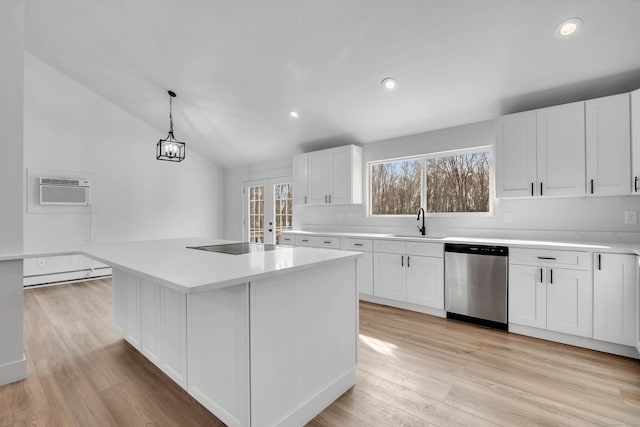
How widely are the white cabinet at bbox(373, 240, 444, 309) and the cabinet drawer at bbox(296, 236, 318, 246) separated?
101 cm

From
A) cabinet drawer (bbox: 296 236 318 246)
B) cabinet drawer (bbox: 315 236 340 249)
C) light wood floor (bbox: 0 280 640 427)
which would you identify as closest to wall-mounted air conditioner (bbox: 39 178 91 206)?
light wood floor (bbox: 0 280 640 427)

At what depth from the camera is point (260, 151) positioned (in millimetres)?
5590

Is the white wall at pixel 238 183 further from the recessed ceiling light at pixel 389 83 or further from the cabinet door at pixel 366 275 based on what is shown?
the recessed ceiling light at pixel 389 83

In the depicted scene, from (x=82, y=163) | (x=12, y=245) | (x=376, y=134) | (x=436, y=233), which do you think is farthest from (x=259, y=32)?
(x=82, y=163)

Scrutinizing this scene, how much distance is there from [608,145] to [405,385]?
2.60 meters

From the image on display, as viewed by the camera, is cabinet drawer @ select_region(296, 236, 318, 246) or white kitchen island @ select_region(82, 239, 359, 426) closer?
white kitchen island @ select_region(82, 239, 359, 426)

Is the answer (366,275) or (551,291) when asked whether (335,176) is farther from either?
(551,291)

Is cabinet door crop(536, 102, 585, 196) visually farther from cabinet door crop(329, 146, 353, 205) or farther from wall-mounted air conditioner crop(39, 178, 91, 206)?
wall-mounted air conditioner crop(39, 178, 91, 206)

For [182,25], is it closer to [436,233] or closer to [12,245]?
[12,245]

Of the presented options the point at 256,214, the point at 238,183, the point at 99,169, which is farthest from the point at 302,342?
the point at 238,183

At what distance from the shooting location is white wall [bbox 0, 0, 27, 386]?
2.08m

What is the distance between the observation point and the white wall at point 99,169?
4.49 meters

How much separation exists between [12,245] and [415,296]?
3.56m

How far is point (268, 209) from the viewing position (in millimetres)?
6031
